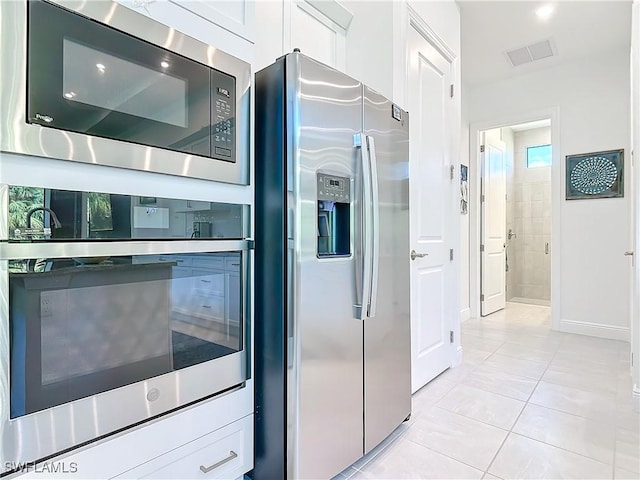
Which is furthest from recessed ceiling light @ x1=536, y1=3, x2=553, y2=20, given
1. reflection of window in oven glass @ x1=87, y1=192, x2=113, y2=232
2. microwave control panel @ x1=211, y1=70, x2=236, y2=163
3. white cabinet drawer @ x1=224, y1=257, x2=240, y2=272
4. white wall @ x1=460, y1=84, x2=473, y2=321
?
reflection of window in oven glass @ x1=87, y1=192, x2=113, y2=232

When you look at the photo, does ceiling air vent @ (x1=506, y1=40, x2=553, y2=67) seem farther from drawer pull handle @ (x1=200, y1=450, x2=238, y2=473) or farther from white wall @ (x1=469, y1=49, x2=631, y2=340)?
drawer pull handle @ (x1=200, y1=450, x2=238, y2=473)

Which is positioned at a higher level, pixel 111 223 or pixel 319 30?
pixel 319 30

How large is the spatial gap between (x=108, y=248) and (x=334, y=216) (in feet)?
2.72

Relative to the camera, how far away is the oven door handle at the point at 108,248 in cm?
75

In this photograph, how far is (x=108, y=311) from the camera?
35.7 inches

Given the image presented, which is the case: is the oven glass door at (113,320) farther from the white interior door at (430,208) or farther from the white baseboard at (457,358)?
the white baseboard at (457,358)

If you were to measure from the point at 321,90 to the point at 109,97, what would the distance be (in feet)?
2.35

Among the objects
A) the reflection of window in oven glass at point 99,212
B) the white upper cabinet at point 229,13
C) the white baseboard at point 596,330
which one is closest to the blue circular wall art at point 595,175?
the white baseboard at point 596,330

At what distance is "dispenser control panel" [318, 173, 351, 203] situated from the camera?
1318mm

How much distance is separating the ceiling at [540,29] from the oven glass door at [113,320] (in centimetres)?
313

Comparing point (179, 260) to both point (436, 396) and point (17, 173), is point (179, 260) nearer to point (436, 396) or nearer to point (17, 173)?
point (17, 173)

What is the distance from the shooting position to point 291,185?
4.05ft

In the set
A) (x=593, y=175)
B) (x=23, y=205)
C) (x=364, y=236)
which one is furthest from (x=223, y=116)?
(x=593, y=175)

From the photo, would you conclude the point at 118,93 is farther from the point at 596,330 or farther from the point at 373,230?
the point at 596,330
